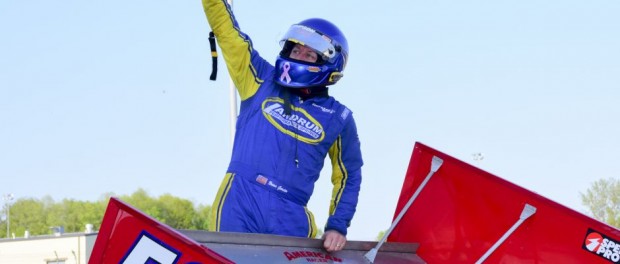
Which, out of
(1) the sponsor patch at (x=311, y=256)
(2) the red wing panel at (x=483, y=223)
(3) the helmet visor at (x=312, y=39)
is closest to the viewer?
(1) the sponsor patch at (x=311, y=256)

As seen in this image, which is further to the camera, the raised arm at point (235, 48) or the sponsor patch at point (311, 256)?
the raised arm at point (235, 48)

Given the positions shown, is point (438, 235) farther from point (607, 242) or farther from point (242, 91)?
point (242, 91)

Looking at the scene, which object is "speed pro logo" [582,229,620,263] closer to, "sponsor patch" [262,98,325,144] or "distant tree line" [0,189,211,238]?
"sponsor patch" [262,98,325,144]

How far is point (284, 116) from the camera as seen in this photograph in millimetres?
5109

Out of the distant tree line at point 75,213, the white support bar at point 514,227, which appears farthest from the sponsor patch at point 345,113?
the distant tree line at point 75,213

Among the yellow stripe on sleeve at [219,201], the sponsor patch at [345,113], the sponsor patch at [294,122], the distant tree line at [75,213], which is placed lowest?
the distant tree line at [75,213]

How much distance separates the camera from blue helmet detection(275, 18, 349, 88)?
5.13 meters

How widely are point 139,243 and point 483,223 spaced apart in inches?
93.7

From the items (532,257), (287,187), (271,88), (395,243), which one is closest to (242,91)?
(271,88)

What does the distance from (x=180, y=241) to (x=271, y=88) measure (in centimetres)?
178

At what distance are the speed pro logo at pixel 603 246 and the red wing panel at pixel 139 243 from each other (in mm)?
2253

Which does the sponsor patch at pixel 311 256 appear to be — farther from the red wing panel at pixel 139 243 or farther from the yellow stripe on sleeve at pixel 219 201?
the red wing panel at pixel 139 243

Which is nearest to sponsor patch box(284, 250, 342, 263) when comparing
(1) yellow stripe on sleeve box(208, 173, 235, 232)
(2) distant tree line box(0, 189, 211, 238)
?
(1) yellow stripe on sleeve box(208, 173, 235, 232)

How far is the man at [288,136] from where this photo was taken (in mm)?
4961
